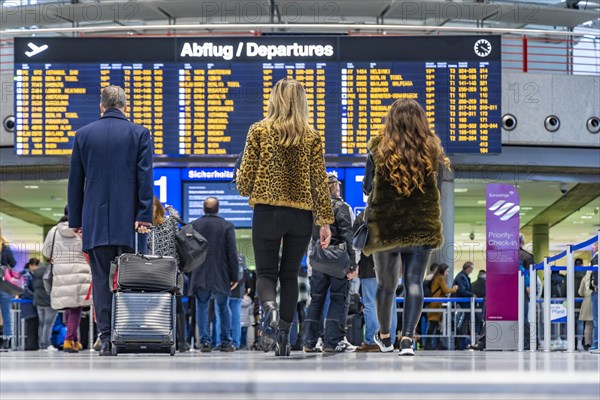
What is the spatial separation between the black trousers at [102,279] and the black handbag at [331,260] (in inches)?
94.4

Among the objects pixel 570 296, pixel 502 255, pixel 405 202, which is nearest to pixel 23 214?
pixel 502 255

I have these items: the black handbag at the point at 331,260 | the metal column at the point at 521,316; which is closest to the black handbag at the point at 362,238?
the black handbag at the point at 331,260

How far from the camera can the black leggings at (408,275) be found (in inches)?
260

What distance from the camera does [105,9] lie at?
64.8 ft

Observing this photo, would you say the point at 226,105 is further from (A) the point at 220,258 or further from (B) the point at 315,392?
(B) the point at 315,392

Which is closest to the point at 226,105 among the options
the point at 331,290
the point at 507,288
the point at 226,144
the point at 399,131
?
the point at 226,144

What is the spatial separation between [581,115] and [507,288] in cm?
397

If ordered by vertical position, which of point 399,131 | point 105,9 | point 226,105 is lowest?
point 399,131

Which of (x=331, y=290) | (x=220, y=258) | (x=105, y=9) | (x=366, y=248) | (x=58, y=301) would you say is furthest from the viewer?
(x=105, y=9)

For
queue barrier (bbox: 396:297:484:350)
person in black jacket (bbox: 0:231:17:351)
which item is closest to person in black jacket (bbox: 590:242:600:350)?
queue barrier (bbox: 396:297:484:350)

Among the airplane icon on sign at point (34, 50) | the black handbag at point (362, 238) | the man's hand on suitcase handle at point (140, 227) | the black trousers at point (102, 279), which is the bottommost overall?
the black trousers at point (102, 279)

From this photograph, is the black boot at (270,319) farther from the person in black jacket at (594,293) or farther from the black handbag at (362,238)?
the person in black jacket at (594,293)

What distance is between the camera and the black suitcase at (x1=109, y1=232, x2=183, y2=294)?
721 centimetres

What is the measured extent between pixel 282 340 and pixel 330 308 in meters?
3.75
